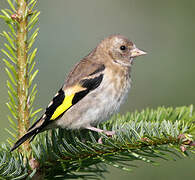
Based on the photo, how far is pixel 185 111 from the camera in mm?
2877

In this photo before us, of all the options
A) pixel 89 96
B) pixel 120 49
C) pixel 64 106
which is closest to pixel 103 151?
pixel 64 106

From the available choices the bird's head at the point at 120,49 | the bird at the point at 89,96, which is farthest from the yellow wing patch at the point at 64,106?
the bird's head at the point at 120,49

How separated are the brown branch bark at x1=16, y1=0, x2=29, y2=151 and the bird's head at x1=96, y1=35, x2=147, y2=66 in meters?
1.46

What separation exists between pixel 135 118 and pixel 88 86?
0.58m

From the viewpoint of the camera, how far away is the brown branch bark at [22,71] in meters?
2.35

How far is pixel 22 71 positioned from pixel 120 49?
1.62 m

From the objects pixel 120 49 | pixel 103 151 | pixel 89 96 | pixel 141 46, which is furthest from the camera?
pixel 141 46

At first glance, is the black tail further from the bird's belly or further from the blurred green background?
the blurred green background

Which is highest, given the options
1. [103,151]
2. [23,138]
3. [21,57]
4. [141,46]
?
[21,57]

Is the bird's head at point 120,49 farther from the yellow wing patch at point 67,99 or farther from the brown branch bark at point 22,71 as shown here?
the brown branch bark at point 22,71

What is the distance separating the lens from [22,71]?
2.39 m

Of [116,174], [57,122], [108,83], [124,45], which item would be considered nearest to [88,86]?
[108,83]

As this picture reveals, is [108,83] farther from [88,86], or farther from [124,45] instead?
[124,45]

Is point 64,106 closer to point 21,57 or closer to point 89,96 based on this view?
point 89,96
